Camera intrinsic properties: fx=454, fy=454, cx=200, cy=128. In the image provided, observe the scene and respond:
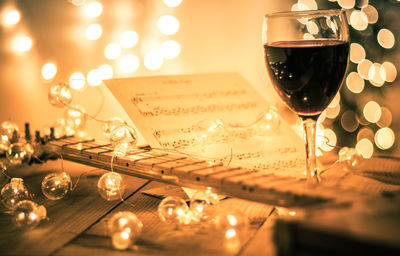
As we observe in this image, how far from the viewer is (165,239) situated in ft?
1.99

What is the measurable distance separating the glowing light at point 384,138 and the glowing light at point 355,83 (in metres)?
0.32

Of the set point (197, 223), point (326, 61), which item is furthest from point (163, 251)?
point (326, 61)

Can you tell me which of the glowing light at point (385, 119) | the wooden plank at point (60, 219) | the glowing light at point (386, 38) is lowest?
the glowing light at point (385, 119)

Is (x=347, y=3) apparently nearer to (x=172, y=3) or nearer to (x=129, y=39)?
(x=172, y=3)

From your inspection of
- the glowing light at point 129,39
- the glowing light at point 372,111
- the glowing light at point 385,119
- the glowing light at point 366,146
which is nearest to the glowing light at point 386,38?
the glowing light at point 372,111

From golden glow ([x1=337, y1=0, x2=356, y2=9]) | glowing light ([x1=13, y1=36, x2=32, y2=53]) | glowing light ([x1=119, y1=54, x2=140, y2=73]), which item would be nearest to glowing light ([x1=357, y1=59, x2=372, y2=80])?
golden glow ([x1=337, y1=0, x2=356, y2=9])

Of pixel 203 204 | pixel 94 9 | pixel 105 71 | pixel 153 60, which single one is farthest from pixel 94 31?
pixel 203 204

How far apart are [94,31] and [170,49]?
0.51 meters

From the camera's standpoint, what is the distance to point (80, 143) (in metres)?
0.88

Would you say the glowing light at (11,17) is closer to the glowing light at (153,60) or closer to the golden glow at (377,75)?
the glowing light at (153,60)

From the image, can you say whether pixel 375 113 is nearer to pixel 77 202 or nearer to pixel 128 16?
pixel 128 16

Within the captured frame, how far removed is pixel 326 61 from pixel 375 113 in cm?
204

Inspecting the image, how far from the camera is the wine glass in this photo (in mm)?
661

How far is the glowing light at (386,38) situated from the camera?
2.23 metres
